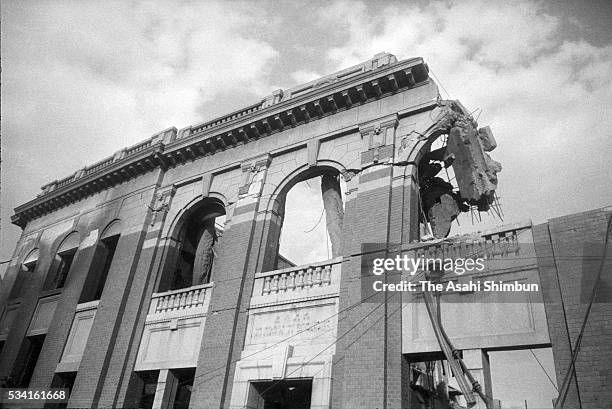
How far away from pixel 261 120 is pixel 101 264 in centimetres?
833

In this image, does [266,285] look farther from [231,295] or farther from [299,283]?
[299,283]

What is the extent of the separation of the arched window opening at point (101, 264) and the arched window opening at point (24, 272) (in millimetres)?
5004

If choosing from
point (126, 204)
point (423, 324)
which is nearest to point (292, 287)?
point (423, 324)

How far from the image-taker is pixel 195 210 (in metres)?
16.6

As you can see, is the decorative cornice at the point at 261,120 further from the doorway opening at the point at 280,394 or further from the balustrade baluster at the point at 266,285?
the doorway opening at the point at 280,394

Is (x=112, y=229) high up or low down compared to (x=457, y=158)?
up

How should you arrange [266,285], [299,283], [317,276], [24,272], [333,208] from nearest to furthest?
[317,276] < [299,283] < [266,285] < [333,208] < [24,272]

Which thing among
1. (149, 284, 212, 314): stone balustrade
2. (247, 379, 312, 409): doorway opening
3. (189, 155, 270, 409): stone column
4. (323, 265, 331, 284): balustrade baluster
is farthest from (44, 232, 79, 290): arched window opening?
(323, 265, 331, 284): balustrade baluster

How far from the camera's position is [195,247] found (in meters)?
17.2

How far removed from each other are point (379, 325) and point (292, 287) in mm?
2794

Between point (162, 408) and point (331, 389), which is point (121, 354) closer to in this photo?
point (162, 408)

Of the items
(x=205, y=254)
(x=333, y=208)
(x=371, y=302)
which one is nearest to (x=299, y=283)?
(x=371, y=302)

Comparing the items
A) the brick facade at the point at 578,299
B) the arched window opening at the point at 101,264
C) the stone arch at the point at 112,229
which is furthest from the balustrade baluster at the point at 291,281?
the stone arch at the point at 112,229

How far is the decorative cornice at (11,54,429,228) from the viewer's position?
13.3 meters
